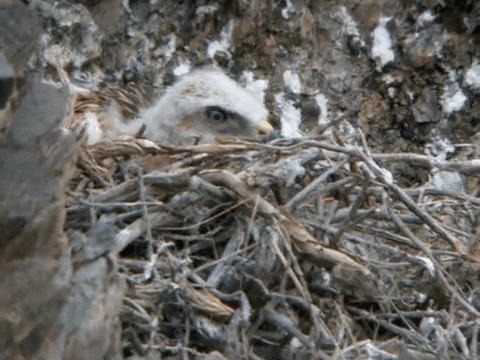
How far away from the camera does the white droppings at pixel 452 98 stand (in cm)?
499

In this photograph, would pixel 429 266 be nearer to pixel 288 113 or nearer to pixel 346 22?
pixel 288 113

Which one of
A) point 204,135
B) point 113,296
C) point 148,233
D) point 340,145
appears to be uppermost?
point 204,135

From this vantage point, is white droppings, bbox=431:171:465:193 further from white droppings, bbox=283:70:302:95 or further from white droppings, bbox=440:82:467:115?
white droppings, bbox=283:70:302:95

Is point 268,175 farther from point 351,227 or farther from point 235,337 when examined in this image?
point 235,337

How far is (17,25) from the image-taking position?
318 cm

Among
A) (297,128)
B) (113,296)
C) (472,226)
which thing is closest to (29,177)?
(113,296)

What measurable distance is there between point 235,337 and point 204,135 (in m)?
1.29

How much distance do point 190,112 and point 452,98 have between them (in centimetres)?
79

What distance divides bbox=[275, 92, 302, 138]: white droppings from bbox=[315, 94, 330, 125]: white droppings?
0.19 ft

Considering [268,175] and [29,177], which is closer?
[29,177]

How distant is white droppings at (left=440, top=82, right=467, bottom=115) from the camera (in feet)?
16.4

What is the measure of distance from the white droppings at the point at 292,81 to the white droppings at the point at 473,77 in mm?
490

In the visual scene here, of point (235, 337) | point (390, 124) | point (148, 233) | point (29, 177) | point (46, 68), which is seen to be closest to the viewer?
point (29, 177)

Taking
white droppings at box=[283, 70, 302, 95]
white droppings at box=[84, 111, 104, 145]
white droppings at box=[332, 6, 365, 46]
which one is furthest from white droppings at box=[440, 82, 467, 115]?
white droppings at box=[84, 111, 104, 145]
